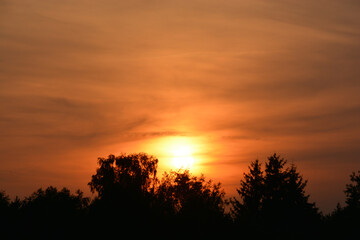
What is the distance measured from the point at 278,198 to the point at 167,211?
40359 millimetres

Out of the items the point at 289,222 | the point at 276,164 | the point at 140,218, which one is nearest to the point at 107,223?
the point at 140,218

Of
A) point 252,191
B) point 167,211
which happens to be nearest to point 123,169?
point 252,191

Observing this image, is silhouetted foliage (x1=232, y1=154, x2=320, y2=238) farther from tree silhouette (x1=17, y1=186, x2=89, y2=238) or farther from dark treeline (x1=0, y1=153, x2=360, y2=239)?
tree silhouette (x1=17, y1=186, x2=89, y2=238)

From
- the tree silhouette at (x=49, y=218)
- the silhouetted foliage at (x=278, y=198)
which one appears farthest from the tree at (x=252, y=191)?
the tree silhouette at (x=49, y=218)

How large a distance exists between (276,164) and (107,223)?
1863 inches

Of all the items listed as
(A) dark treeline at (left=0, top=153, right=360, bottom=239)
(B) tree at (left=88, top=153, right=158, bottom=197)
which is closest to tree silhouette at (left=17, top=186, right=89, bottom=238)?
(A) dark treeline at (left=0, top=153, right=360, bottom=239)

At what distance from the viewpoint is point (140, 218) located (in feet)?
136

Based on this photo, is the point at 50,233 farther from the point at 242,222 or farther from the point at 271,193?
the point at 271,193

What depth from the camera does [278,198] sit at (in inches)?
3226

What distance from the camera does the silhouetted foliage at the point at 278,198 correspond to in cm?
7788

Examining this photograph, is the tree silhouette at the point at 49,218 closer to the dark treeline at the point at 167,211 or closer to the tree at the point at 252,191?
the dark treeline at the point at 167,211

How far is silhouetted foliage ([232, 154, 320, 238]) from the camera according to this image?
7788 cm

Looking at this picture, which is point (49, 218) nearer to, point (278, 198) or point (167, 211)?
point (167, 211)

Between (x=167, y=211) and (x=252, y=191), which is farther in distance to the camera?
(x=252, y=191)
